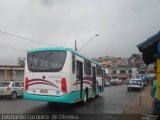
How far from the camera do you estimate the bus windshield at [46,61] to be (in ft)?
46.4

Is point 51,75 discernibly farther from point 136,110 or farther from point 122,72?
point 122,72

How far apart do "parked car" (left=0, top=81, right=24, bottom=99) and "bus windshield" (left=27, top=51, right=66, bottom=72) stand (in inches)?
343

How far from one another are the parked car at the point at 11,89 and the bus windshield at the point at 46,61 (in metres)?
8.71

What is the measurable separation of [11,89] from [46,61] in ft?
31.7

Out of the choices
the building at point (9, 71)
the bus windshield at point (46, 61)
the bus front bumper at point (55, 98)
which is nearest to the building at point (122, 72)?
the building at point (9, 71)

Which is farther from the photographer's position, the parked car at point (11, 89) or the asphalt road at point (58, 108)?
the parked car at point (11, 89)

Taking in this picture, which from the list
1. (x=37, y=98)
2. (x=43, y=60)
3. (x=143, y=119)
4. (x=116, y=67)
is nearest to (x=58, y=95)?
(x=37, y=98)

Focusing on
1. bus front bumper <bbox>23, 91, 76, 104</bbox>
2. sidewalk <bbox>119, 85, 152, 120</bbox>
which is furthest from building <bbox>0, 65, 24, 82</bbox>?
bus front bumper <bbox>23, 91, 76, 104</bbox>

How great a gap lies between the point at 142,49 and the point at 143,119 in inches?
119

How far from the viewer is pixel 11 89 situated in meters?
23.0

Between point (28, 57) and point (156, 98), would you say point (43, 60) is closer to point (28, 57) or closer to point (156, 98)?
point (28, 57)

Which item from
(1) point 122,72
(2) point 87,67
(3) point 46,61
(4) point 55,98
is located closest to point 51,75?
(3) point 46,61

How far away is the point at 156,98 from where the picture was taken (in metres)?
11.6

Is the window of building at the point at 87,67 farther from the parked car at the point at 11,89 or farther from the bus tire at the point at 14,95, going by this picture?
the bus tire at the point at 14,95
